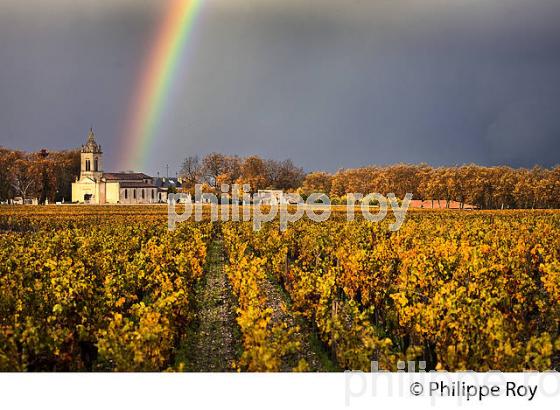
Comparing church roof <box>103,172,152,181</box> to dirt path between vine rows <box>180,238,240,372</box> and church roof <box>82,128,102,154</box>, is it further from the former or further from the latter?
dirt path between vine rows <box>180,238,240,372</box>

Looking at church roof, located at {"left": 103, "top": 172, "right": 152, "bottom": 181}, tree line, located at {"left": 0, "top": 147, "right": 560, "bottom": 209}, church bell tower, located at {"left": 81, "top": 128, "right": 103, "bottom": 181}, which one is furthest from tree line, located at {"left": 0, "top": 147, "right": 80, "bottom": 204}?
church roof, located at {"left": 103, "top": 172, "right": 152, "bottom": 181}

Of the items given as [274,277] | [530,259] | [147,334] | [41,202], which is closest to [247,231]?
[274,277]

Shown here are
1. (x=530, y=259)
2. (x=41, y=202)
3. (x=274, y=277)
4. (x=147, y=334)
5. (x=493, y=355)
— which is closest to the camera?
(x=147, y=334)

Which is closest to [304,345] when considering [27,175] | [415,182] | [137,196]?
[415,182]

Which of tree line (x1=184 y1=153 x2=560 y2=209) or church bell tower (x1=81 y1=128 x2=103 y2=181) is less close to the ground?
church bell tower (x1=81 y1=128 x2=103 y2=181)

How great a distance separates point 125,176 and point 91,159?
5762 millimetres

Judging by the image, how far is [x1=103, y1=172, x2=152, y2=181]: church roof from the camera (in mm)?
76438

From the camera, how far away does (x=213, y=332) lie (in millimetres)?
8695

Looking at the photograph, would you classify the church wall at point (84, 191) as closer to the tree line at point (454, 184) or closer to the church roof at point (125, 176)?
the church roof at point (125, 176)

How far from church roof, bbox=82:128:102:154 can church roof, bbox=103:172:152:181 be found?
364 centimetres

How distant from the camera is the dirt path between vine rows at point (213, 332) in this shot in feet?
24.2
